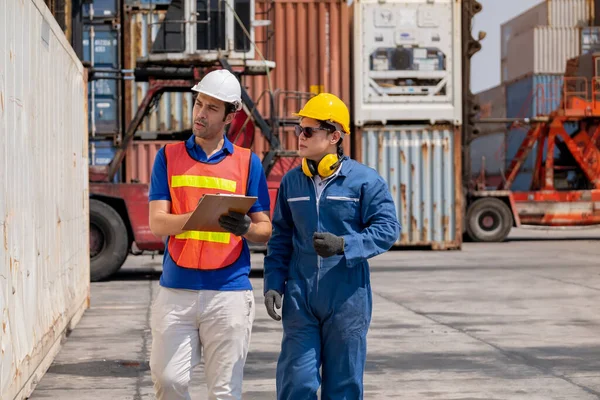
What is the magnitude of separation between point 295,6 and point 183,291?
17791mm

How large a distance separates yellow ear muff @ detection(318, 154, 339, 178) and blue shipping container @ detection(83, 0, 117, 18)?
16.8 m

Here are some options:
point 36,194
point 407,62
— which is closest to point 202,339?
point 36,194

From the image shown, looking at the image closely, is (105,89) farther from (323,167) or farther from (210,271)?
(210,271)

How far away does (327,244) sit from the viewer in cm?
441

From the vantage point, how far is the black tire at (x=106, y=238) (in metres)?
13.9

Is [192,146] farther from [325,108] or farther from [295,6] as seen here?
[295,6]

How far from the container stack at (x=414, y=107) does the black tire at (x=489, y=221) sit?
3571 mm

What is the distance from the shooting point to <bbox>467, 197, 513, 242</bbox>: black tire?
81.1ft

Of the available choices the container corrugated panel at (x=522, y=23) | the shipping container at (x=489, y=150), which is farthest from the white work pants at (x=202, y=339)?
the container corrugated panel at (x=522, y=23)

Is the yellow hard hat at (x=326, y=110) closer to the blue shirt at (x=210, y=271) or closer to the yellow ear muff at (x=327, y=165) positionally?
the yellow ear muff at (x=327, y=165)

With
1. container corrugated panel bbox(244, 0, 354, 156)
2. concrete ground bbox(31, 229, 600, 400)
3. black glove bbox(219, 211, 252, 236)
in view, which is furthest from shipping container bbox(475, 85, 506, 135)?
black glove bbox(219, 211, 252, 236)

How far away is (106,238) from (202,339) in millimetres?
9845

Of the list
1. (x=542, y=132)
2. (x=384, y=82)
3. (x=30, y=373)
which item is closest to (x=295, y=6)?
(x=384, y=82)

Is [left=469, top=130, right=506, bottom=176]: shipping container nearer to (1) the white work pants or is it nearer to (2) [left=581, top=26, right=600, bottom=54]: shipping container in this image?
(2) [left=581, top=26, right=600, bottom=54]: shipping container
